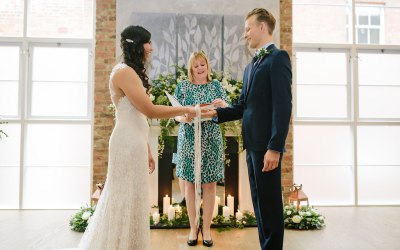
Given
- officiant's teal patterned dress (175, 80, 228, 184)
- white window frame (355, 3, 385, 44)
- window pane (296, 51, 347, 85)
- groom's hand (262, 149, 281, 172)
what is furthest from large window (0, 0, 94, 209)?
white window frame (355, 3, 385, 44)

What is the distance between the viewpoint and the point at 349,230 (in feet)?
11.8

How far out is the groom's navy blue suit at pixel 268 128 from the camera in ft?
6.22

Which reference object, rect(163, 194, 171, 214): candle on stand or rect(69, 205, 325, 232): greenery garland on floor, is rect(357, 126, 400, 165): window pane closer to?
rect(69, 205, 325, 232): greenery garland on floor

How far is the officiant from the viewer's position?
3113mm

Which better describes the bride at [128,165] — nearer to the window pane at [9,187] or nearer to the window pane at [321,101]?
the window pane at [9,187]

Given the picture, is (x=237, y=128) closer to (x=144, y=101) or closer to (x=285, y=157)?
(x=285, y=157)

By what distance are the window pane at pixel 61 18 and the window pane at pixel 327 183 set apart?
12.2 ft

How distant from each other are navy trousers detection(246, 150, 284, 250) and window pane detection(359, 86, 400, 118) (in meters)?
3.69

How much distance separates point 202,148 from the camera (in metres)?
3.20

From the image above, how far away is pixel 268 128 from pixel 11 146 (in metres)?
4.09

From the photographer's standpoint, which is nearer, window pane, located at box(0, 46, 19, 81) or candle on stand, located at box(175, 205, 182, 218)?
candle on stand, located at box(175, 205, 182, 218)

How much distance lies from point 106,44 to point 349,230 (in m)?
3.77

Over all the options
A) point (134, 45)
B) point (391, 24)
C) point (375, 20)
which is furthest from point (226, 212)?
point (391, 24)

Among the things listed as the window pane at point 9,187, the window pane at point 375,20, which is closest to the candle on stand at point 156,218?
the window pane at point 9,187
